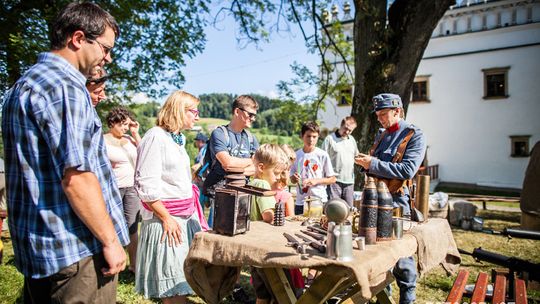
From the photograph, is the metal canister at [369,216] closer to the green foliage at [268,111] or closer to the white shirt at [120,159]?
the white shirt at [120,159]

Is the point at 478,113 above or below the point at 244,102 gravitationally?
above

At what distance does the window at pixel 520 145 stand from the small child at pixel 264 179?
20768 millimetres

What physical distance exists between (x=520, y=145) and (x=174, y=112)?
855 inches

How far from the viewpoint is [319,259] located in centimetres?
180

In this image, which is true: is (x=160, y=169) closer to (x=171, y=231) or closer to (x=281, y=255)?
(x=171, y=231)

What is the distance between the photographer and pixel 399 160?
10.4ft

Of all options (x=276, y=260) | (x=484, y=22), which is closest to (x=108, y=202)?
(x=276, y=260)

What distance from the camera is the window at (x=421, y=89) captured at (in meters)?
21.8

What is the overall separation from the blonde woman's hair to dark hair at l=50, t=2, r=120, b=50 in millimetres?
1059

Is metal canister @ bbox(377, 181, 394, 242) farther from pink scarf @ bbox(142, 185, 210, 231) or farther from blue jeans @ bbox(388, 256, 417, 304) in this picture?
pink scarf @ bbox(142, 185, 210, 231)

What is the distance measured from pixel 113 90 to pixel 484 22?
64.4ft

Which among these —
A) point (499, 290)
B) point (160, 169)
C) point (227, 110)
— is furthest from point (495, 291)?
point (227, 110)

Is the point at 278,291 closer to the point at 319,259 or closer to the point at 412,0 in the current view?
the point at 319,259

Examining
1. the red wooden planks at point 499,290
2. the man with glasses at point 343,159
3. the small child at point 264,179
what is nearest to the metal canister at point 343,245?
the small child at point 264,179
